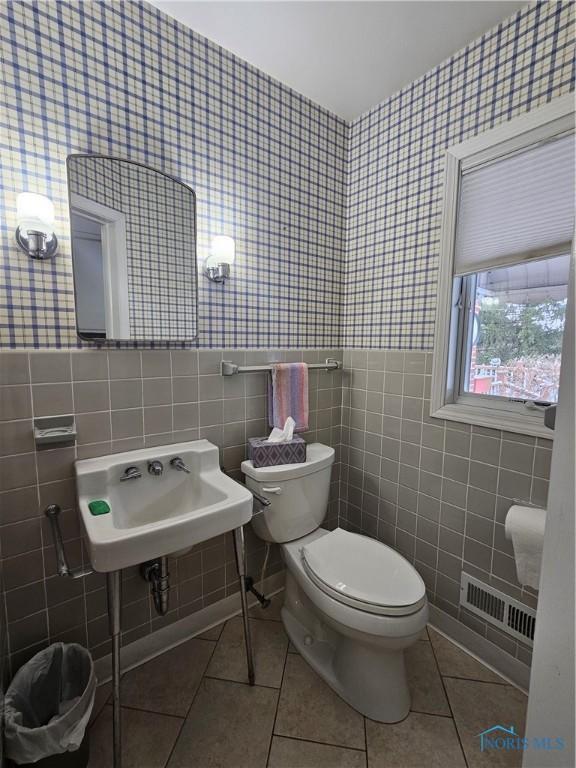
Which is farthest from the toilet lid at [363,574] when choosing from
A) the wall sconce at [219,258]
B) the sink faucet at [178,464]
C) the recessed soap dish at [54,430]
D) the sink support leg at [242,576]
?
the wall sconce at [219,258]

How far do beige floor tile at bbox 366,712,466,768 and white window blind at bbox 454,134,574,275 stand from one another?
1.66 m

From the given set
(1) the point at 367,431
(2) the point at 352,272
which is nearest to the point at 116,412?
(1) the point at 367,431

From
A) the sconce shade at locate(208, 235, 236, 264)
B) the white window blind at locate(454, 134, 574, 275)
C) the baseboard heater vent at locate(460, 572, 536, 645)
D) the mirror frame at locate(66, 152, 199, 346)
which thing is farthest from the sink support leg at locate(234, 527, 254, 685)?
the white window blind at locate(454, 134, 574, 275)

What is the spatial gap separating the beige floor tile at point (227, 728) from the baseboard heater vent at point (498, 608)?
0.87 metres

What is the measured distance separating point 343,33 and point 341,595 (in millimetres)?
2042

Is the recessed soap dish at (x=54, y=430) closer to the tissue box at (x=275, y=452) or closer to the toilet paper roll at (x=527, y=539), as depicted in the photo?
the tissue box at (x=275, y=452)

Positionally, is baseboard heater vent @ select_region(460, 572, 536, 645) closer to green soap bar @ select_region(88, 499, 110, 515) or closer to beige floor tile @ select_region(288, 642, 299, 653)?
beige floor tile @ select_region(288, 642, 299, 653)

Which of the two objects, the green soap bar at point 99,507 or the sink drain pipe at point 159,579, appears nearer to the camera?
the green soap bar at point 99,507

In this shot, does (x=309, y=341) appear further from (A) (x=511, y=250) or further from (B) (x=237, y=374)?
(A) (x=511, y=250)

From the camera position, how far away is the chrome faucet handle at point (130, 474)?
3.79ft

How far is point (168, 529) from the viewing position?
35.6 inches

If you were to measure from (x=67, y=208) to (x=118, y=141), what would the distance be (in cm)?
31

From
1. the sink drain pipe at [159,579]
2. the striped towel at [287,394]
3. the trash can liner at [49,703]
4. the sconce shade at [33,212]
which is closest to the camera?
the trash can liner at [49,703]

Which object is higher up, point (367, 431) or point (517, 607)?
point (367, 431)
